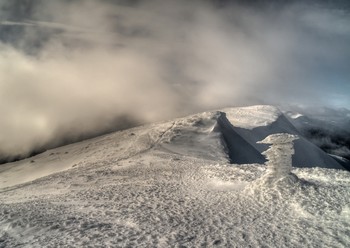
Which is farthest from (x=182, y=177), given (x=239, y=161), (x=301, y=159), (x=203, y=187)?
(x=301, y=159)

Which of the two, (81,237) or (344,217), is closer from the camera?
(81,237)

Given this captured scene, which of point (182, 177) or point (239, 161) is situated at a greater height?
point (182, 177)

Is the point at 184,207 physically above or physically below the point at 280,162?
below

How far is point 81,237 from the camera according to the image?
11.3 metres

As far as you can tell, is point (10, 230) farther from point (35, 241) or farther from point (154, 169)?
point (154, 169)

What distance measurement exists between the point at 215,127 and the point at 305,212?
27.4m

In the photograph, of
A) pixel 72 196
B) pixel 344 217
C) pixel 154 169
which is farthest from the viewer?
pixel 154 169

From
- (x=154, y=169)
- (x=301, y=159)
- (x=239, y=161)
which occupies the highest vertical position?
(x=154, y=169)

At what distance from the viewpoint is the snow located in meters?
11.6

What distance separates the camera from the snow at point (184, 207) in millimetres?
11586

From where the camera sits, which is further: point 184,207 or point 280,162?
point 280,162

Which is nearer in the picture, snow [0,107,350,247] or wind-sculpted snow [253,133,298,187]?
snow [0,107,350,247]

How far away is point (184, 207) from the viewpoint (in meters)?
15.2

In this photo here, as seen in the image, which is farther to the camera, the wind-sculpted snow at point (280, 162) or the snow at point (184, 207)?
the wind-sculpted snow at point (280, 162)
